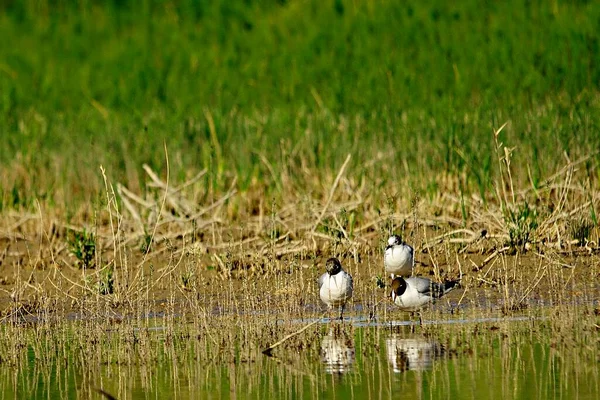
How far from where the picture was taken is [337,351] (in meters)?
7.09

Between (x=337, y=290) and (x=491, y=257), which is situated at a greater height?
(x=491, y=257)

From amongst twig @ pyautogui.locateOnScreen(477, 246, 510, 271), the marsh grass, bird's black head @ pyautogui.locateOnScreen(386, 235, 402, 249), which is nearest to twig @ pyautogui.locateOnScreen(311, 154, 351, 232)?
the marsh grass

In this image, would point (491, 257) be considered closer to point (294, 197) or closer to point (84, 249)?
point (294, 197)

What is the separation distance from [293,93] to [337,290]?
756cm

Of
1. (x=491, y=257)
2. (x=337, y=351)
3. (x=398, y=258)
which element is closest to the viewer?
(x=337, y=351)

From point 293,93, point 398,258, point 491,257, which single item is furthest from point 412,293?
point 293,93

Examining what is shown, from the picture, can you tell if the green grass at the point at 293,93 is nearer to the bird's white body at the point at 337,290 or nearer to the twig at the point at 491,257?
the twig at the point at 491,257

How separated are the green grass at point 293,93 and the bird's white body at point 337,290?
253 centimetres

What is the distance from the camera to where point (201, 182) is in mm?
12055

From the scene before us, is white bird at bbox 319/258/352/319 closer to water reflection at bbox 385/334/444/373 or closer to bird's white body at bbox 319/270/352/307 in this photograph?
bird's white body at bbox 319/270/352/307

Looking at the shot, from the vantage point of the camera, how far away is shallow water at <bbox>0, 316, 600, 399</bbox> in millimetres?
6031

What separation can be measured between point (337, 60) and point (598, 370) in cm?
1035

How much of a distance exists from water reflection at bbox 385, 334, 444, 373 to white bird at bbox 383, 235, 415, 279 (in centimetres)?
172

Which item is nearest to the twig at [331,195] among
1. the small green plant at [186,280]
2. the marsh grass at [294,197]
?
the marsh grass at [294,197]
